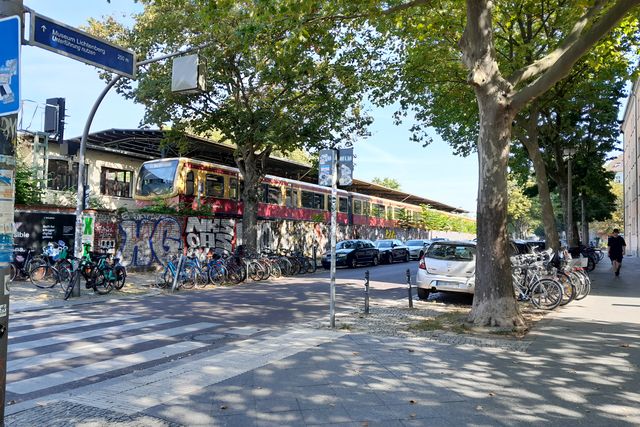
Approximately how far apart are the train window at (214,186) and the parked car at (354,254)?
6.26 m

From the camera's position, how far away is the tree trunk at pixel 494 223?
870 cm

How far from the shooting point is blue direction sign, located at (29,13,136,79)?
4711mm

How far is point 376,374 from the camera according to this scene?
227 inches

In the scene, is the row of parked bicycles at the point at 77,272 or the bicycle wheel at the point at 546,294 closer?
the bicycle wheel at the point at 546,294

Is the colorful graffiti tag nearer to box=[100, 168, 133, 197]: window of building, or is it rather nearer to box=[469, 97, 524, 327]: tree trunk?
box=[100, 168, 133, 197]: window of building

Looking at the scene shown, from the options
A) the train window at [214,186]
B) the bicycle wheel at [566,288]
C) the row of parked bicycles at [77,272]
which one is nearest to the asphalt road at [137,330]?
the row of parked bicycles at [77,272]

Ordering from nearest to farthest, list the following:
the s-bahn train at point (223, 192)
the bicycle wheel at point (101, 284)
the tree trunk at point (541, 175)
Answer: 1. the bicycle wheel at point (101, 284)
2. the tree trunk at point (541, 175)
3. the s-bahn train at point (223, 192)

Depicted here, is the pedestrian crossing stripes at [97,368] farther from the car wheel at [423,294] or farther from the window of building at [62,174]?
the window of building at [62,174]

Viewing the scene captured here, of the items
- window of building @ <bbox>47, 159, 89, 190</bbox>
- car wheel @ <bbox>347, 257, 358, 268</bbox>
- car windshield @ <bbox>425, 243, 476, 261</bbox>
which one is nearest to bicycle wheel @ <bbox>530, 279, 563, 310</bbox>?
car windshield @ <bbox>425, 243, 476, 261</bbox>

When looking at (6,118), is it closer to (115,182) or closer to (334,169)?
(334,169)

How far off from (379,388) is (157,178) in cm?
1670

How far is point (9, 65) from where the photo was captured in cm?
317

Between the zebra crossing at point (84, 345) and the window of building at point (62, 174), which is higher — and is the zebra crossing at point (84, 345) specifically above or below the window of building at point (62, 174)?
below

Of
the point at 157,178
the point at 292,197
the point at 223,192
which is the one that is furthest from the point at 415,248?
the point at 157,178
